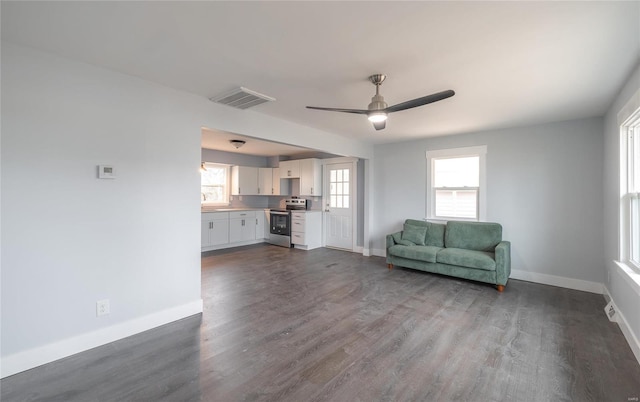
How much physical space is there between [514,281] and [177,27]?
5229 mm

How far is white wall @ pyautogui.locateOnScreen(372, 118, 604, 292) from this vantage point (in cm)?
385

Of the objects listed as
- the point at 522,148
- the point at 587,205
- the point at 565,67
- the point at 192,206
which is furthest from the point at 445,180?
the point at 192,206

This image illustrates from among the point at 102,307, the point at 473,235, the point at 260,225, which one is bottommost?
the point at 102,307

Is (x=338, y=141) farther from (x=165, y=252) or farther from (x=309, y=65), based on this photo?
(x=165, y=252)

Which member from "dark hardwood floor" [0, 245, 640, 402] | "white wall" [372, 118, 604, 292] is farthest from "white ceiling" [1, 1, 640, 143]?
"dark hardwood floor" [0, 245, 640, 402]

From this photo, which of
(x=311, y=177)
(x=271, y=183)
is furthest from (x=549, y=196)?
(x=271, y=183)

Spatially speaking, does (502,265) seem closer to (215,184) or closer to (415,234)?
(415,234)

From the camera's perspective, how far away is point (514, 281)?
431 centimetres

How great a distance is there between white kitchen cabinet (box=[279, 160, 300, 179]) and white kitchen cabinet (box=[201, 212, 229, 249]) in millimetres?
1772

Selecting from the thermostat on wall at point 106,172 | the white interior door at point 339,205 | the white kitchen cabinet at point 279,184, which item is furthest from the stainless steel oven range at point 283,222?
the thermostat on wall at point 106,172

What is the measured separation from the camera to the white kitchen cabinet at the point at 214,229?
20.2ft

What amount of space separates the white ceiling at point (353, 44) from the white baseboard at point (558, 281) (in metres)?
2.47

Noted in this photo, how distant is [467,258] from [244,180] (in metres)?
5.43

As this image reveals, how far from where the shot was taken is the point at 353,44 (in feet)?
6.60
